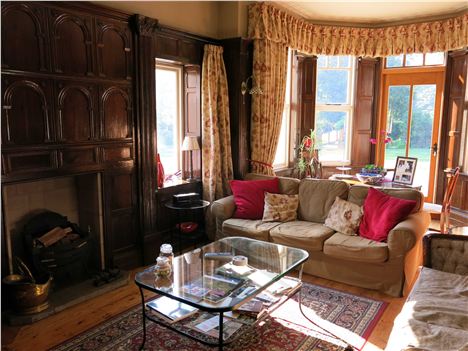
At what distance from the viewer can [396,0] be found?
506 cm

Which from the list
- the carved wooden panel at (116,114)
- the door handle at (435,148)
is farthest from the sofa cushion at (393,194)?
the door handle at (435,148)

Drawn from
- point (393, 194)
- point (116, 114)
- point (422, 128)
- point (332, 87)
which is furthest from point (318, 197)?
point (422, 128)

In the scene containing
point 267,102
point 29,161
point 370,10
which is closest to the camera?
point 29,161

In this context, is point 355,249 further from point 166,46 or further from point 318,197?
point 166,46

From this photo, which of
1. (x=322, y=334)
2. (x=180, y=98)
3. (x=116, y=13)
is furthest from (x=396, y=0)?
(x=322, y=334)

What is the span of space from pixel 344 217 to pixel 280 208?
68cm

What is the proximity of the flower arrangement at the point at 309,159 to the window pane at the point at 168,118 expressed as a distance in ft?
6.64

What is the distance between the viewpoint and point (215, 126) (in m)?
4.63

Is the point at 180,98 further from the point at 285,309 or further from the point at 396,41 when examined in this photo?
the point at 396,41

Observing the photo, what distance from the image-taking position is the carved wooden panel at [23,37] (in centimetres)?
278

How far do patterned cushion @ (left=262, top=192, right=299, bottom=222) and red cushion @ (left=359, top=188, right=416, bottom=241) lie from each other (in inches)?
29.8

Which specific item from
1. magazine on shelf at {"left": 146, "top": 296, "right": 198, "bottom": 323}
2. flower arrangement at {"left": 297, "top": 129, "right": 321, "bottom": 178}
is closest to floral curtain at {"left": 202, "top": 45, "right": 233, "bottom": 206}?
flower arrangement at {"left": 297, "top": 129, "right": 321, "bottom": 178}

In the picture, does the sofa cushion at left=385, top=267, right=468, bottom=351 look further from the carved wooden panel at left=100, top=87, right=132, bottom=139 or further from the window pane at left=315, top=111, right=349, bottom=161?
the window pane at left=315, top=111, right=349, bottom=161

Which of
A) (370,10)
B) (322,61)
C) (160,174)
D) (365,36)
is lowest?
(160,174)
